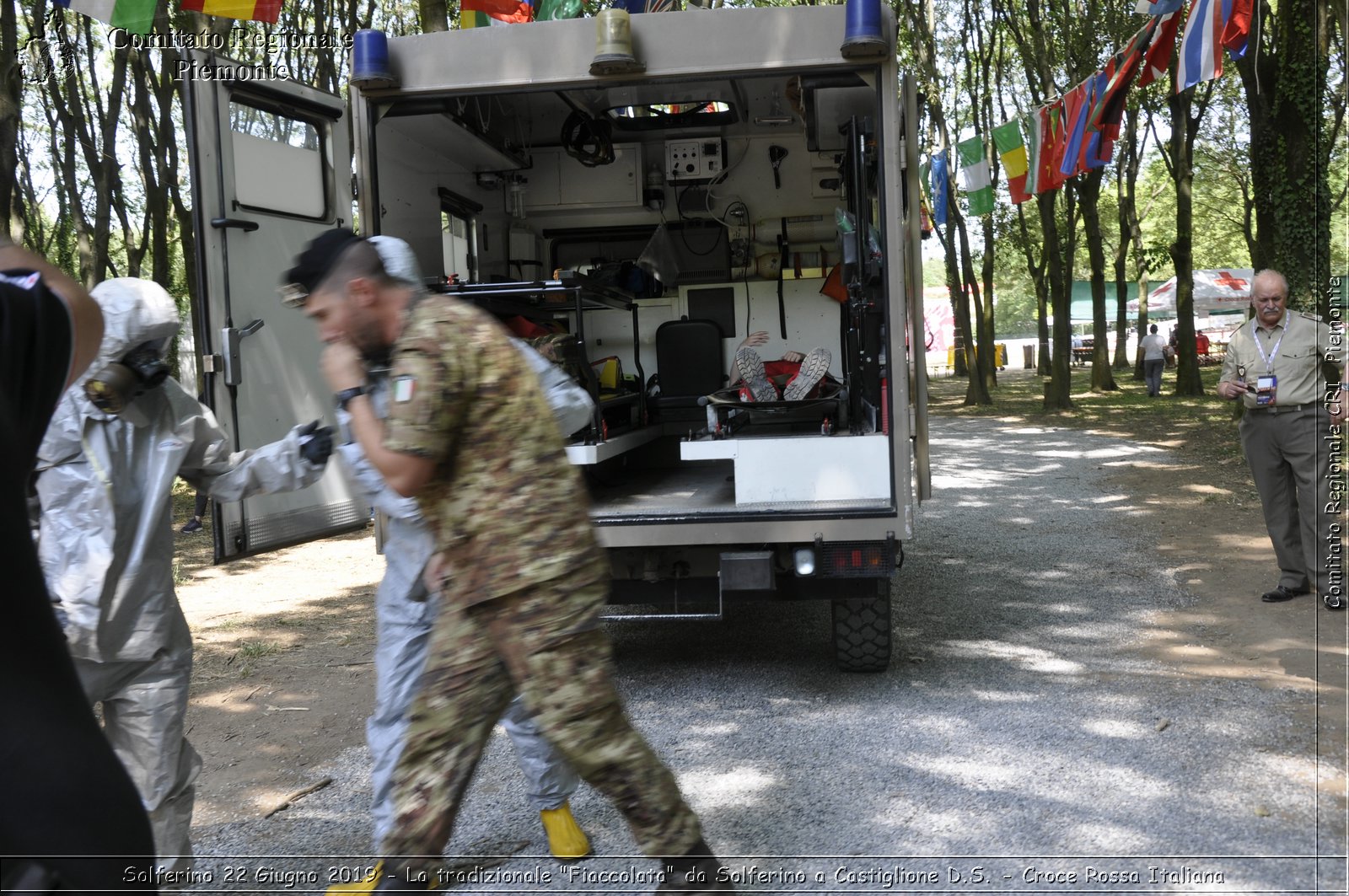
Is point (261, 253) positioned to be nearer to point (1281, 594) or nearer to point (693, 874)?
point (693, 874)

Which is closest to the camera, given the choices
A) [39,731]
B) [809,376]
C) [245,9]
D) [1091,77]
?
[39,731]

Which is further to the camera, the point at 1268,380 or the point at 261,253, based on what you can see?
the point at 1268,380

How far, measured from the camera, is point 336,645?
6.54 metres

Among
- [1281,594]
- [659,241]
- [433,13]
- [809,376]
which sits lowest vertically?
[1281,594]

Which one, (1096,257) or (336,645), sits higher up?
(1096,257)

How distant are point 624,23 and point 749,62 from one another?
54 cm

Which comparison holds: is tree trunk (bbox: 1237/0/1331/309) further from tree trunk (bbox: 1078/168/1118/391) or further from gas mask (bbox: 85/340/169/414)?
gas mask (bbox: 85/340/169/414)

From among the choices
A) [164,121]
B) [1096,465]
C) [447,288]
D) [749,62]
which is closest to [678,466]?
[447,288]

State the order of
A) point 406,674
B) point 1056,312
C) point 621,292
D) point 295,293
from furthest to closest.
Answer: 1. point 1056,312
2. point 621,292
3. point 406,674
4. point 295,293

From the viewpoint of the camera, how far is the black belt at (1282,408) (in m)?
6.15

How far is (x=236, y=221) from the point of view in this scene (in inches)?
183

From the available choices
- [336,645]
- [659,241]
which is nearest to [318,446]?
[336,645]

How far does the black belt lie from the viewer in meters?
6.15

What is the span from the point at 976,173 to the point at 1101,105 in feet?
19.2
